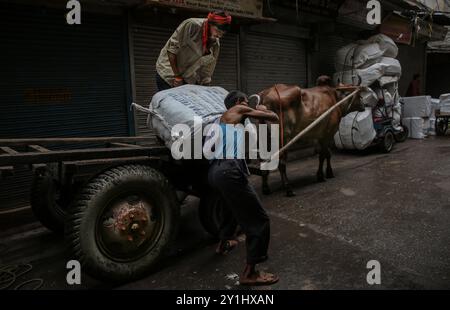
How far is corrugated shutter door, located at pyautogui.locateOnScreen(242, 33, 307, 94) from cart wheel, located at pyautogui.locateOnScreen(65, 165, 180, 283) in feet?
19.2

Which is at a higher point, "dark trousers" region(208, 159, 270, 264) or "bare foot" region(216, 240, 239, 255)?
"dark trousers" region(208, 159, 270, 264)

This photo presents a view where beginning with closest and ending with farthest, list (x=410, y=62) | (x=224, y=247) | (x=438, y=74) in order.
→ (x=224, y=247) → (x=410, y=62) → (x=438, y=74)

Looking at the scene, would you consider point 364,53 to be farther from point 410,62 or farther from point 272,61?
point 410,62

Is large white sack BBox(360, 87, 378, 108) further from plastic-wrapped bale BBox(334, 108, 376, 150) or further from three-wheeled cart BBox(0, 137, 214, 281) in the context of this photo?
three-wheeled cart BBox(0, 137, 214, 281)

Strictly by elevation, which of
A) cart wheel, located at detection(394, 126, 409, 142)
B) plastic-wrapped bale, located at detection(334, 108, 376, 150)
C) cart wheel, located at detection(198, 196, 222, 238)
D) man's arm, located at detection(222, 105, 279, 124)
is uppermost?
man's arm, located at detection(222, 105, 279, 124)

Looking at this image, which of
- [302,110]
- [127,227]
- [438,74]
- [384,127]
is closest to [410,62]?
[438,74]

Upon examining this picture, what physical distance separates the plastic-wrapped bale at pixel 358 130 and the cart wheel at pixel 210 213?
19.2ft

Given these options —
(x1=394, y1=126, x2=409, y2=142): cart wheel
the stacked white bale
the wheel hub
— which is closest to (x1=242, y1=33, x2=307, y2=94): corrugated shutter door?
the stacked white bale

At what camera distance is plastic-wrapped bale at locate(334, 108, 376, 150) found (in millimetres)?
8559

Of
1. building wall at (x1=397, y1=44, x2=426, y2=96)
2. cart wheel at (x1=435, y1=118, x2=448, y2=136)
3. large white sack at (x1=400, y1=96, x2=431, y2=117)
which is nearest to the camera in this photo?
large white sack at (x1=400, y1=96, x2=431, y2=117)

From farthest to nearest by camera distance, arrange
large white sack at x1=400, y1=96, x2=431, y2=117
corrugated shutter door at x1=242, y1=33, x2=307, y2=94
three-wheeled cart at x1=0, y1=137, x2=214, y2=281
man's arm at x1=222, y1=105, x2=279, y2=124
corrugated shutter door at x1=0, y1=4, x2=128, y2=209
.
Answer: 1. large white sack at x1=400, y1=96, x2=431, y2=117
2. corrugated shutter door at x1=242, y1=33, x2=307, y2=94
3. corrugated shutter door at x1=0, y1=4, x2=128, y2=209
4. man's arm at x1=222, y1=105, x2=279, y2=124
5. three-wheeled cart at x1=0, y1=137, x2=214, y2=281

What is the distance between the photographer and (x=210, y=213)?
3.93 metres

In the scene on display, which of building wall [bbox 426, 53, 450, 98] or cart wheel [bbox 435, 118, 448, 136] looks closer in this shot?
cart wheel [bbox 435, 118, 448, 136]

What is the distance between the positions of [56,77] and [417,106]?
430 inches
